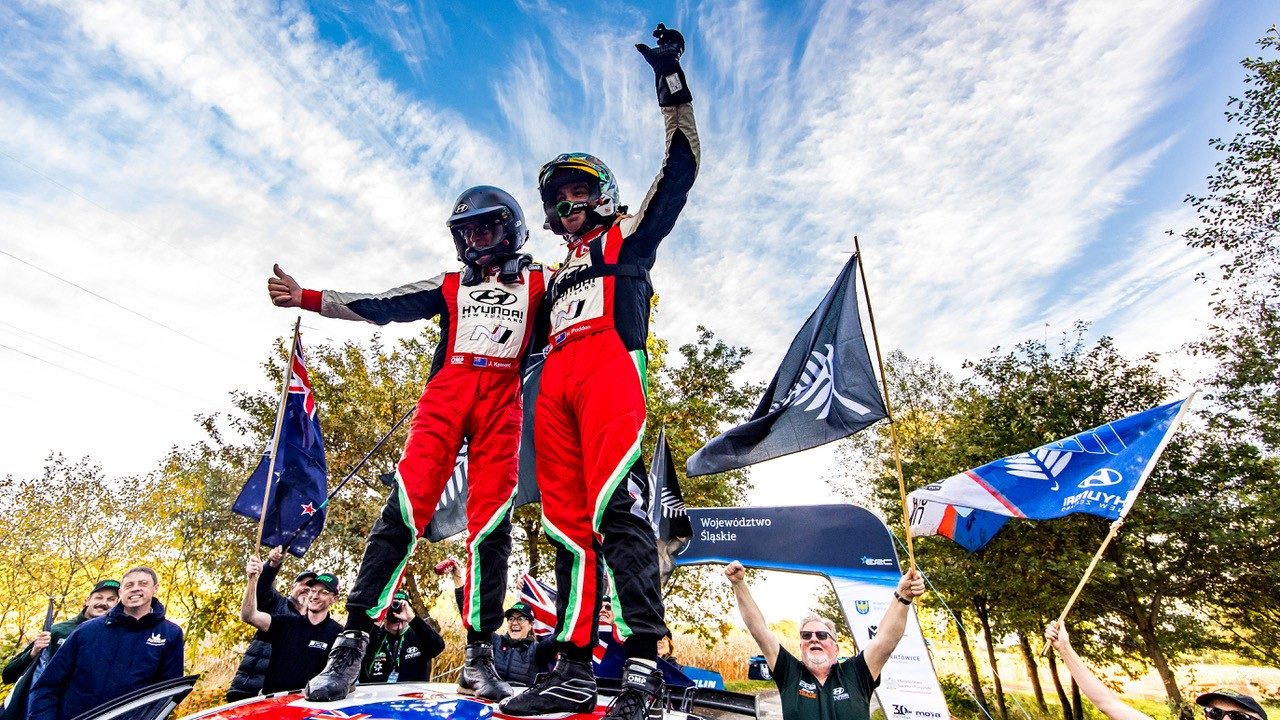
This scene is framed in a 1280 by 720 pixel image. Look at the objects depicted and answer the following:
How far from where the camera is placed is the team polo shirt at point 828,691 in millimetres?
4121

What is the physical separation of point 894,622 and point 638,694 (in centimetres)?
235

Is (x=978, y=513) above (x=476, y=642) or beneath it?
above

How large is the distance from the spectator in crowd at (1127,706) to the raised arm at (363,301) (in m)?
4.43

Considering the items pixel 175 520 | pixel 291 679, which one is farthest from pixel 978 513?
pixel 175 520

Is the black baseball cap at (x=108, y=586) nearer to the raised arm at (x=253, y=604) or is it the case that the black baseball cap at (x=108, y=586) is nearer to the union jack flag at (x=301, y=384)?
the raised arm at (x=253, y=604)

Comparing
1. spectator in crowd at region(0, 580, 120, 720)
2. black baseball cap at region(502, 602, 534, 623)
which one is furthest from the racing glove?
black baseball cap at region(502, 602, 534, 623)

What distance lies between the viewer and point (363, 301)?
3945 millimetres

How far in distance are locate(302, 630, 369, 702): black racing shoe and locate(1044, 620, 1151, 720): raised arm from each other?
396 cm

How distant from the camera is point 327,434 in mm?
17375

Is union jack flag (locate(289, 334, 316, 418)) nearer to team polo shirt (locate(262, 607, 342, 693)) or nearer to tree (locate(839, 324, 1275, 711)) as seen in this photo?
team polo shirt (locate(262, 607, 342, 693))

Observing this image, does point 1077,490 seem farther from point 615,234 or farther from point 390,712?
point 390,712

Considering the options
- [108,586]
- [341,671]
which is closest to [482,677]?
[341,671]

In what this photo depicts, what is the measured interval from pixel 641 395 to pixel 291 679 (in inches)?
159

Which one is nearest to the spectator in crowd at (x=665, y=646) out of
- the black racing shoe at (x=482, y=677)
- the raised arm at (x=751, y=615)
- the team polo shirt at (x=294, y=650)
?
the raised arm at (x=751, y=615)
